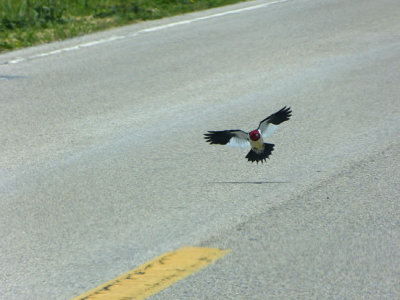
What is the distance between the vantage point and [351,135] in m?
5.68

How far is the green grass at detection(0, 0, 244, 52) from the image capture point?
1052cm

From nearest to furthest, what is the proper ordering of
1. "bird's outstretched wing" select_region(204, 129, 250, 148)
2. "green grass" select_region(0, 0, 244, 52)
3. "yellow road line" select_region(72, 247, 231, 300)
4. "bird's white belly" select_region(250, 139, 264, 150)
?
"bird's white belly" select_region(250, 139, 264, 150), "bird's outstretched wing" select_region(204, 129, 250, 148), "yellow road line" select_region(72, 247, 231, 300), "green grass" select_region(0, 0, 244, 52)

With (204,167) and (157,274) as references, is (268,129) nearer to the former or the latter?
(157,274)

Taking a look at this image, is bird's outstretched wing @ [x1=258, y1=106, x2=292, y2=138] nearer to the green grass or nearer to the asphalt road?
the asphalt road

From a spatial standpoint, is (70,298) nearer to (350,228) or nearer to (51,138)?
(350,228)

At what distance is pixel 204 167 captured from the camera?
513 cm

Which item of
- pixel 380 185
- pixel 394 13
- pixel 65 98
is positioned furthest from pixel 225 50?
pixel 380 185

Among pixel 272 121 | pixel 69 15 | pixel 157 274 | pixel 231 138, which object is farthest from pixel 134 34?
pixel 272 121

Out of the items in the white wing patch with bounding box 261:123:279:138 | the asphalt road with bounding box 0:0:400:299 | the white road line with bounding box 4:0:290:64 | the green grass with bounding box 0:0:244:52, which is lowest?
the asphalt road with bounding box 0:0:400:299

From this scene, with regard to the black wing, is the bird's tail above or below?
below

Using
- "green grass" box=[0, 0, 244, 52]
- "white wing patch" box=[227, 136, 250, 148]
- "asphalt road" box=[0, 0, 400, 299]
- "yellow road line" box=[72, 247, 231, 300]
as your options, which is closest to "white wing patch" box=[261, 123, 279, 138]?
"white wing patch" box=[227, 136, 250, 148]

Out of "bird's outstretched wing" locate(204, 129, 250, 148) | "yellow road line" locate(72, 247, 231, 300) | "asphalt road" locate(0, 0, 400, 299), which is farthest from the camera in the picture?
"asphalt road" locate(0, 0, 400, 299)

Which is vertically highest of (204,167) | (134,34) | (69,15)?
(69,15)

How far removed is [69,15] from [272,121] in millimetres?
10025
